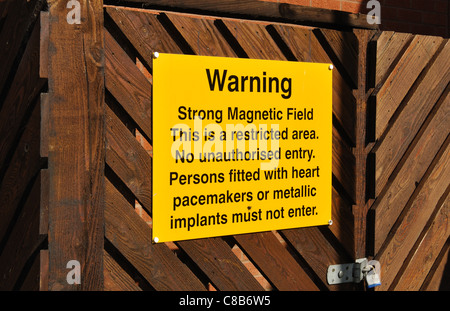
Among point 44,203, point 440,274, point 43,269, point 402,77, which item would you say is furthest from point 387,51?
point 43,269

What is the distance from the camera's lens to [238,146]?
298cm

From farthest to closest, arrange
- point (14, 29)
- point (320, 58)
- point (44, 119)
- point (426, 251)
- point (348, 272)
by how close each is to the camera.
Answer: point (426, 251), point (348, 272), point (320, 58), point (14, 29), point (44, 119)

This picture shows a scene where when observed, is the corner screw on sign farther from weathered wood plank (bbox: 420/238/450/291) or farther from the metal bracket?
weathered wood plank (bbox: 420/238/450/291)

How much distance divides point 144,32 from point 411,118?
163cm

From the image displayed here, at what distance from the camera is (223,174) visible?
296 cm

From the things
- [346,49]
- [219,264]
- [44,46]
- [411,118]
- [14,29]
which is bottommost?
[219,264]

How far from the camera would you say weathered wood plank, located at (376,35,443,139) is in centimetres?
346

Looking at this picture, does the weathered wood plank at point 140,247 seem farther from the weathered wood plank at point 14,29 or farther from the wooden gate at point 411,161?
the wooden gate at point 411,161

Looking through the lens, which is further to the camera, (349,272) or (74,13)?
(349,272)

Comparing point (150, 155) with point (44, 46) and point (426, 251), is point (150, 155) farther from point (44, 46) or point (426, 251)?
point (426, 251)

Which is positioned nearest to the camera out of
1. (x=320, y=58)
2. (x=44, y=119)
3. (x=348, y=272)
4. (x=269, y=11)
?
(x=44, y=119)

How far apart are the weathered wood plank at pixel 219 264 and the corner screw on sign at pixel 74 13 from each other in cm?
107

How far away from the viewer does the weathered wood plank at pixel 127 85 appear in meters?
2.76
